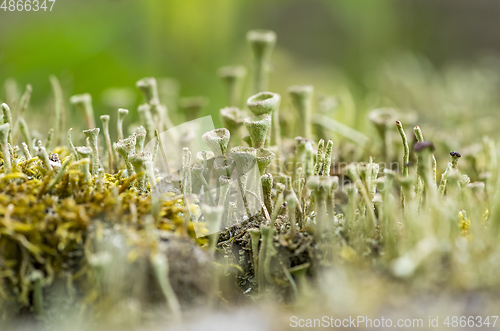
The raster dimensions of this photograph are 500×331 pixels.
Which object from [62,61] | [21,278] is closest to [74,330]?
[21,278]

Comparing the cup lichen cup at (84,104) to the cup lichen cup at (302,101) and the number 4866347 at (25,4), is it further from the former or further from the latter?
the number 4866347 at (25,4)

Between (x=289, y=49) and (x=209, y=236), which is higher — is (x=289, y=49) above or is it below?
above

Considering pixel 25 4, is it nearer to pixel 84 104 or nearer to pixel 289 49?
pixel 84 104

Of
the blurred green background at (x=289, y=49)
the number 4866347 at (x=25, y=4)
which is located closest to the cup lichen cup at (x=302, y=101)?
the blurred green background at (x=289, y=49)

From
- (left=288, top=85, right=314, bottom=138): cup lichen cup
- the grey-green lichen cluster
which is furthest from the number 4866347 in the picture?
(left=288, top=85, right=314, bottom=138): cup lichen cup

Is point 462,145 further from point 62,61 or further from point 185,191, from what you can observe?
point 62,61

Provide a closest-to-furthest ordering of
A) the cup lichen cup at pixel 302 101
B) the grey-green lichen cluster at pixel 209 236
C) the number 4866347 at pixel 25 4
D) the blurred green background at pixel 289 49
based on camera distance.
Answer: the grey-green lichen cluster at pixel 209 236 → the cup lichen cup at pixel 302 101 → the number 4866347 at pixel 25 4 → the blurred green background at pixel 289 49

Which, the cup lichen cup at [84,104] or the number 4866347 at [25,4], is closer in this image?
the cup lichen cup at [84,104]

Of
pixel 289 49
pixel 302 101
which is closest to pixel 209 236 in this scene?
pixel 302 101

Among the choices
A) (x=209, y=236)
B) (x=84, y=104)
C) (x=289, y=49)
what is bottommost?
(x=209, y=236)
